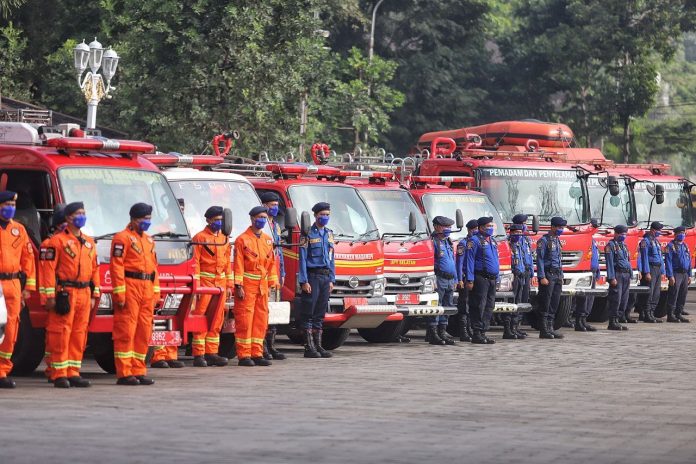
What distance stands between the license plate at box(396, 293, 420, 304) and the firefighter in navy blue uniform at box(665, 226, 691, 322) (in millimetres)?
8573

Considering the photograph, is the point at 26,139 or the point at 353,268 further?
the point at 353,268

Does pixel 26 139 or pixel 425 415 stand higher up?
pixel 26 139

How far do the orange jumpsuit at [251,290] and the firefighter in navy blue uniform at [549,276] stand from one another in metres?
7.35

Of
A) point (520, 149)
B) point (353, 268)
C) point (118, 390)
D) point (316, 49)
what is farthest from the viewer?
point (316, 49)

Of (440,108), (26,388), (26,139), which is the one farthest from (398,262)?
(440,108)

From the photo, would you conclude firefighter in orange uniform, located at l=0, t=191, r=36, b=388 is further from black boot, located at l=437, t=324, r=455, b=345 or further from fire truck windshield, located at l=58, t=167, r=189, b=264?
black boot, located at l=437, t=324, r=455, b=345

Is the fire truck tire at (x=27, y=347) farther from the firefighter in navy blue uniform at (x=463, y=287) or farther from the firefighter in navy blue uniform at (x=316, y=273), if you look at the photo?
the firefighter in navy blue uniform at (x=463, y=287)

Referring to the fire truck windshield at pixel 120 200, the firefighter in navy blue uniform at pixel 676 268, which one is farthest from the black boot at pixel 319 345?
the firefighter in navy blue uniform at pixel 676 268

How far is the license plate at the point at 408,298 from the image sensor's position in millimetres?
21719

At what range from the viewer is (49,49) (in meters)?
49.0

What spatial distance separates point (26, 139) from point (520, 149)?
1516 centimetres

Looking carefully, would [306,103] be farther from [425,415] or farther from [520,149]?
[425,415]

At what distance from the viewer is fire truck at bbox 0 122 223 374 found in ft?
52.5

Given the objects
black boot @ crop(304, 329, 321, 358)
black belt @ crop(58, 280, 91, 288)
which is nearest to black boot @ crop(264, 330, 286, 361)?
black boot @ crop(304, 329, 321, 358)
